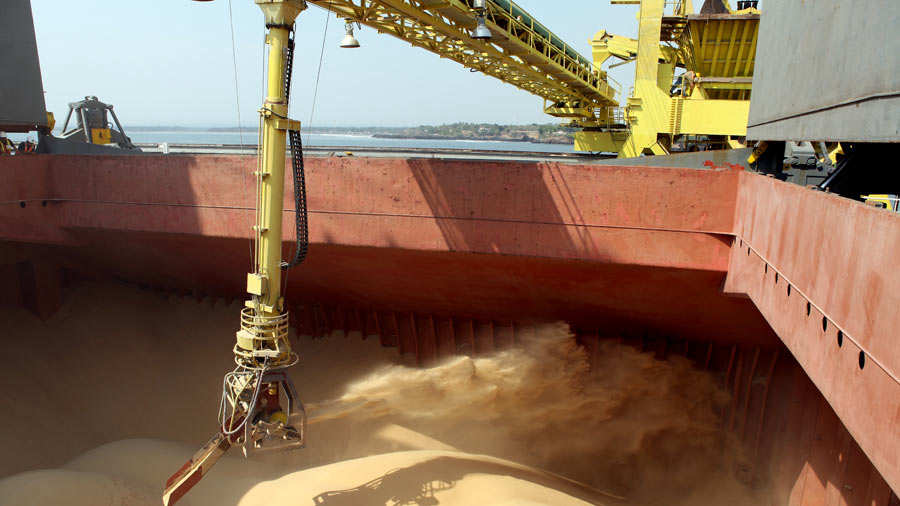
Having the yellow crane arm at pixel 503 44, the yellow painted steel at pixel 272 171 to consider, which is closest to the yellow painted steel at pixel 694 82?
the yellow crane arm at pixel 503 44

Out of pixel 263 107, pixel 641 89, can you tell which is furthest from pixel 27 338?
pixel 641 89

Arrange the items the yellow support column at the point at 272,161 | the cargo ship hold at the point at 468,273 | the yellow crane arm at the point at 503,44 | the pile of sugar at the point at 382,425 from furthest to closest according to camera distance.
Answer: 1. the yellow crane arm at the point at 503,44
2. the pile of sugar at the point at 382,425
3. the yellow support column at the point at 272,161
4. the cargo ship hold at the point at 468,273

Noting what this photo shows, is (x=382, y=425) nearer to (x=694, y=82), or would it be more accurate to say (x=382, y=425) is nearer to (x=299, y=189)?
(x=299, y=189)

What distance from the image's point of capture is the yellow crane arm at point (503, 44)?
10.2 metres

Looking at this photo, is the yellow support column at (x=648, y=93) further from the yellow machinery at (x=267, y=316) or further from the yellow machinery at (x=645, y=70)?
the yellow machinery at (x=267, y=316)

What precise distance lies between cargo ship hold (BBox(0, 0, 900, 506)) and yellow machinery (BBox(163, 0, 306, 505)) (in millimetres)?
1415

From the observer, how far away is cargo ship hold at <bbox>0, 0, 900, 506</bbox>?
636cm

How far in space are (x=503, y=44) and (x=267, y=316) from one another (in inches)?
393

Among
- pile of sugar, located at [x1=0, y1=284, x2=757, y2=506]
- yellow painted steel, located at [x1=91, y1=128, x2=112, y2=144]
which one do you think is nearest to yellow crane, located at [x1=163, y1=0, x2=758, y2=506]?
pile of sugar, located at [x1=0, y1=284, x2=757, y2=506]

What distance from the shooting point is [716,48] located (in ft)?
61.4

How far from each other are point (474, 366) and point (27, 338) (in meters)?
10.3

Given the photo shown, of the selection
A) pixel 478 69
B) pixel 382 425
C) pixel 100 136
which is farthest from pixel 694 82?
pixel 100 136

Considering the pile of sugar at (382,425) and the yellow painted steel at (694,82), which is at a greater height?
the yellow painted steel at (694,82)

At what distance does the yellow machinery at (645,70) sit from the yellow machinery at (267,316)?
18.1ft
